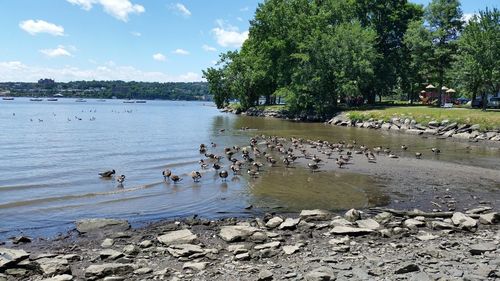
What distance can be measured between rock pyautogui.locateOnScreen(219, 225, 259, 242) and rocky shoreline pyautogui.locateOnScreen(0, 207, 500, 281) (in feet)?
0.09

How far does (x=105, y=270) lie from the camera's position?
9508mm

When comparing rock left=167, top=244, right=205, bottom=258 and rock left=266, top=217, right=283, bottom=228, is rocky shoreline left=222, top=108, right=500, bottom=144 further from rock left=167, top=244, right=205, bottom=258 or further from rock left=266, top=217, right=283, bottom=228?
rock left=167, top=244, right=205, bottom=258

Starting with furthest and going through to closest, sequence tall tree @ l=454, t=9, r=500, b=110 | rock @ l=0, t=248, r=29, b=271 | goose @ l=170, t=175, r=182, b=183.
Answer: tall tree @ l=454, t=9, r=500, b=110 → goose @ l=170, t=175, r=182, b=183 → rock @ l=0, t=248, r=29, b=271

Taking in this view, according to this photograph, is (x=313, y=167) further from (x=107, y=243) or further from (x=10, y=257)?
(x=10, y=257)

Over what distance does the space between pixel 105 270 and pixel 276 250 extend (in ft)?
12.8

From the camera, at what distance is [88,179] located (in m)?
21.9

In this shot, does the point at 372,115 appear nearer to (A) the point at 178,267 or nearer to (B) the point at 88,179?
(B) the point at 88,179

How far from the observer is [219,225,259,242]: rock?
469 inches

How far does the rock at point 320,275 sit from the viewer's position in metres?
8.95

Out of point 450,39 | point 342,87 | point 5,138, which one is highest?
point 450,39

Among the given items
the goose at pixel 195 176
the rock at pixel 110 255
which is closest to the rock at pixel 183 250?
the rock at pixel 110 255

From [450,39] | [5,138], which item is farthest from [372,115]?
[5,138]

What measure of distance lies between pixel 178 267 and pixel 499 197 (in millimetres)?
13922

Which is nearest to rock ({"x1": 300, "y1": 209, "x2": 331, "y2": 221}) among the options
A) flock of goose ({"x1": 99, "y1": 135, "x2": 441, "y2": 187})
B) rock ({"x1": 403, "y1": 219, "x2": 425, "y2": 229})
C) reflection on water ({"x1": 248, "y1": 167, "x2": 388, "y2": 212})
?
reflection on water ({"x1": 248, "y1": 167, "x2": 388, "y2": 212})
